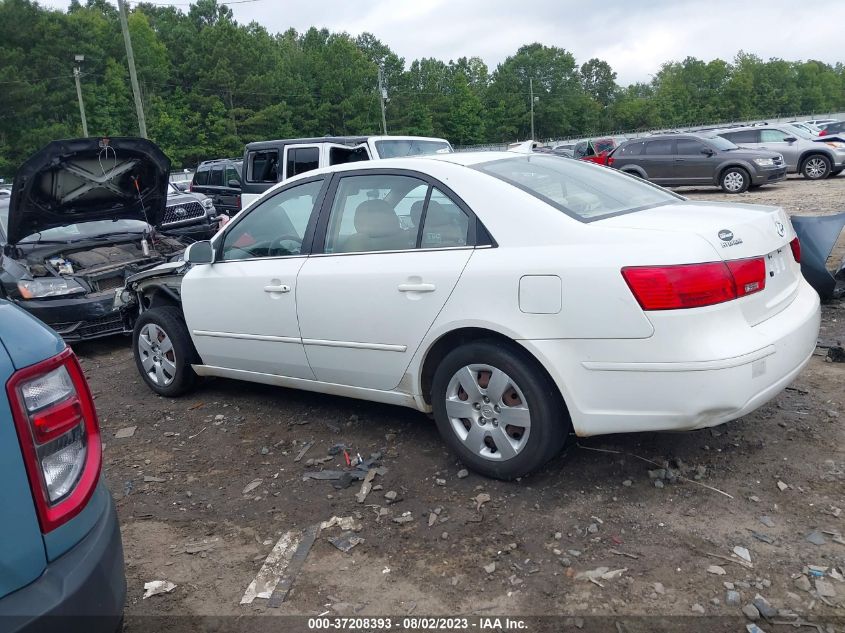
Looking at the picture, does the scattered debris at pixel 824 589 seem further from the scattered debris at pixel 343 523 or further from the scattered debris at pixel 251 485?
the scattered debris at pixel 251 485

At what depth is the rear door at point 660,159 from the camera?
61.9 feet

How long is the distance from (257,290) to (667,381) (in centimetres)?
255

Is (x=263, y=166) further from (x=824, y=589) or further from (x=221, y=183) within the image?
(x=824, y=589)

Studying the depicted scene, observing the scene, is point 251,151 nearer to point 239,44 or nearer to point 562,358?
point 562,358

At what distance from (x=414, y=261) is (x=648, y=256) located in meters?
1.22

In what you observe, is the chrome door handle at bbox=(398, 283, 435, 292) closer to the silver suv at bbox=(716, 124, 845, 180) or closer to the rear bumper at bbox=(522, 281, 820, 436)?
the rear bumper at bbox=(522, 281, 820, 436)

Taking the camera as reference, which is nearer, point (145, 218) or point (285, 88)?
point (145, 218)

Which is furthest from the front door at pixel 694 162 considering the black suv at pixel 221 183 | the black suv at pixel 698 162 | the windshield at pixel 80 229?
the windshield at pixel 80 229

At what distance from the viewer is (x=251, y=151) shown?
11930mm

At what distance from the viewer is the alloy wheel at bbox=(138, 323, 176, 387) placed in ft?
17.0

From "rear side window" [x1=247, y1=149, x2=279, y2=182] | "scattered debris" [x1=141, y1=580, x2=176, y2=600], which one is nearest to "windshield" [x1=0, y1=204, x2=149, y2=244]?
"rear side window" [x1=247, y1=149, x2=279, y2=182]

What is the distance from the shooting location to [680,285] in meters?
2.91

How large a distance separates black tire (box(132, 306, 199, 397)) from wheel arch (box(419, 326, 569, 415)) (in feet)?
7.09

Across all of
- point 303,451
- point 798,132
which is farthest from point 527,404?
point 798,132
